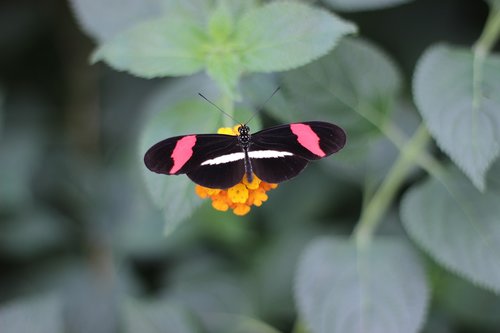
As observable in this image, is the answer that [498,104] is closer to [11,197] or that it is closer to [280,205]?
[280,205]

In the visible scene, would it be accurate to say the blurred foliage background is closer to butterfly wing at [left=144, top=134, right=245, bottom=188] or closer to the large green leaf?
the large green leaf

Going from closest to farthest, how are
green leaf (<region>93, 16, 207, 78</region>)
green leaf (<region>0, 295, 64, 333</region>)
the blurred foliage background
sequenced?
green leaf (<region>93, 16, 207, 78</region>), green leaf (<region>0, 295, 64, 333</region>), the blurred foliage background

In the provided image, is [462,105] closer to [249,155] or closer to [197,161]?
[249,155]

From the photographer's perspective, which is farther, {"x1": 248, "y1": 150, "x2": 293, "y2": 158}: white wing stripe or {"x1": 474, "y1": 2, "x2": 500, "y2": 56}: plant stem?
{"x1": 474, "y1": 2, "x2": 500, "y2": 56}: plant stem

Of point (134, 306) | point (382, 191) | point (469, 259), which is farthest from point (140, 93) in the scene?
point (469, 259)

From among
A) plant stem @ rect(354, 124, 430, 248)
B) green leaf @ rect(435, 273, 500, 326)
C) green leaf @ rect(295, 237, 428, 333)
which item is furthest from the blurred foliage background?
green leaf @ rect(295, 237, 428, 333)
